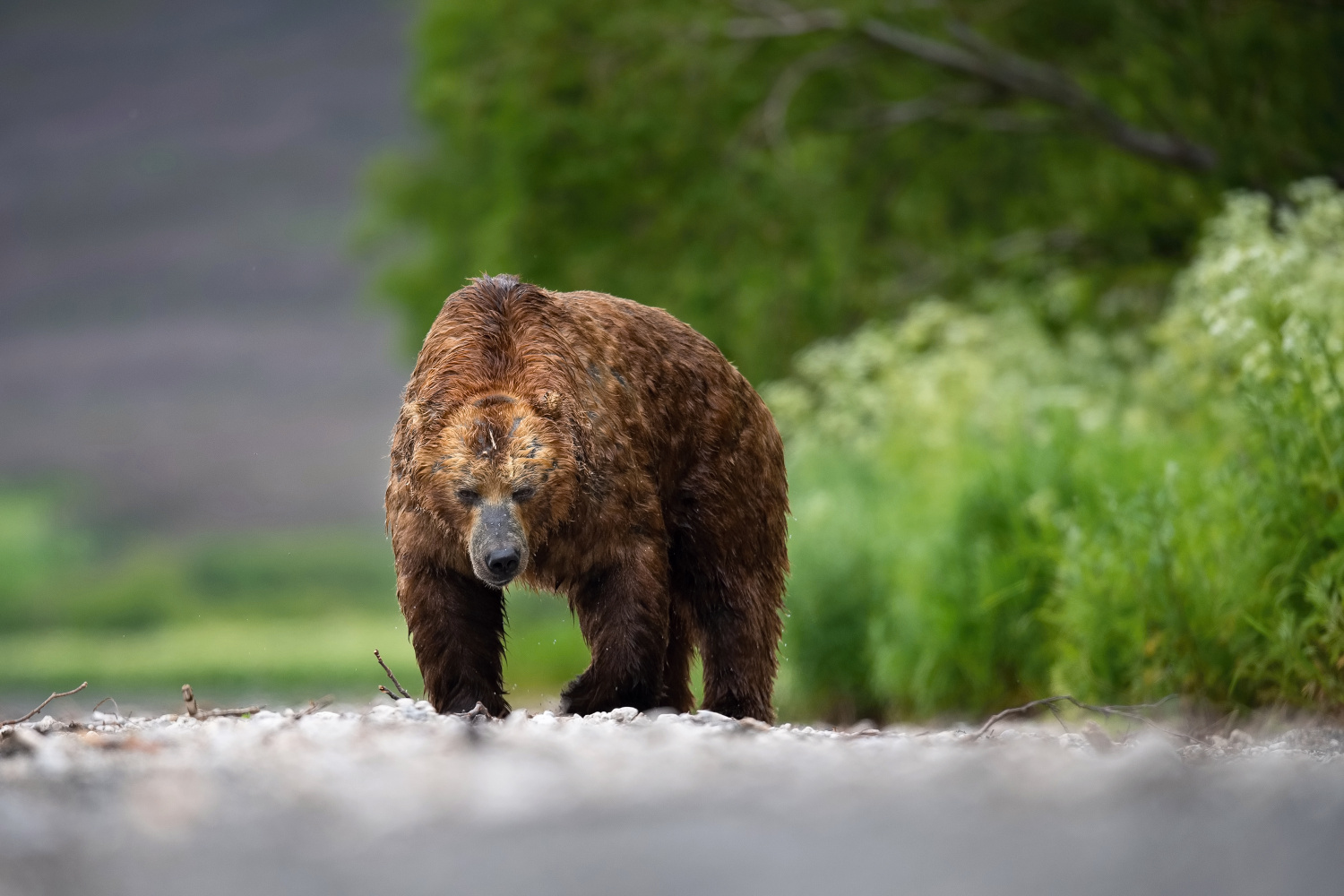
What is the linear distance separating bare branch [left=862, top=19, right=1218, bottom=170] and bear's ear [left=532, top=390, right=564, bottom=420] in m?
10.7

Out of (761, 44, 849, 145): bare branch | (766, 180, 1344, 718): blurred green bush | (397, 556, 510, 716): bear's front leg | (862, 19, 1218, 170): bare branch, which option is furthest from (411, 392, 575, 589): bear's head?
(761, 44, 849, 145): bare branch

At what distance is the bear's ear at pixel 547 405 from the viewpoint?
191 inches

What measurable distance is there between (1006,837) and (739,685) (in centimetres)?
296

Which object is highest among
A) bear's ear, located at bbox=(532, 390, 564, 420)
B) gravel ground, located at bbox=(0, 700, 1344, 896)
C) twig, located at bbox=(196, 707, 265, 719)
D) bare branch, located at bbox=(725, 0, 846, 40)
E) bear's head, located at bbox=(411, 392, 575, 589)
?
bare branch, located at bbox=(725, 0, 846, 40)

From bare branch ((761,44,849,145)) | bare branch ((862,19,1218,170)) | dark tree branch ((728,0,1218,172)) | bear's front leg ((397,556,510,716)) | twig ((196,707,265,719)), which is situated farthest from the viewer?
bare branch ((761,44,849,145))

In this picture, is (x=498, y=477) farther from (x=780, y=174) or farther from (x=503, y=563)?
(x=780, y=174)

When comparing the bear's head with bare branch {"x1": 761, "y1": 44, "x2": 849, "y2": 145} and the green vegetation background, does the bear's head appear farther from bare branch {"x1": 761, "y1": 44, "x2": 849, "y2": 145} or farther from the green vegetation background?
bare branch {"x1": 761, "y1": 44, "x2": 849, "y2": 145}

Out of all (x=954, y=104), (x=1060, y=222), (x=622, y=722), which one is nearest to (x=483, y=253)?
(x=954, y=104)

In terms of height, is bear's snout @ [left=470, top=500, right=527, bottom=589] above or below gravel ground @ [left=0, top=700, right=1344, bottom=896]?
above

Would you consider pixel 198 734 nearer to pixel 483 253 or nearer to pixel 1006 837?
pixel 1006 837

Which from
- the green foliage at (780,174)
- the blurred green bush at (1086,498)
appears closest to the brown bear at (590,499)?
the blurred green bush at (1086,498)

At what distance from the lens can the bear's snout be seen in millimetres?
4504

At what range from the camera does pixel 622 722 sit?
4508mm

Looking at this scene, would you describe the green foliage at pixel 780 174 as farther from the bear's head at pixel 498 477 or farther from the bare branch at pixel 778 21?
the bear's head at pixel 498 477
